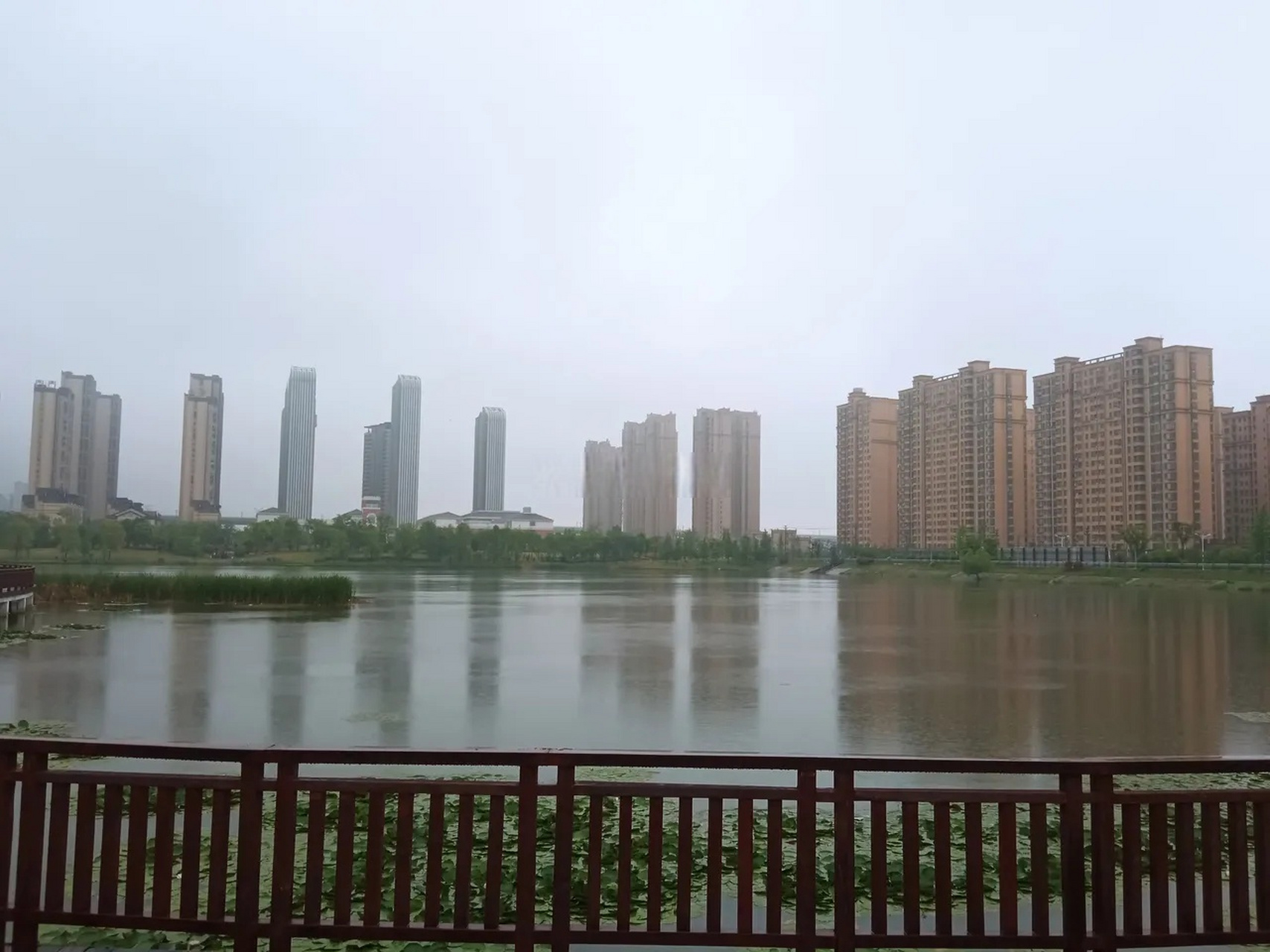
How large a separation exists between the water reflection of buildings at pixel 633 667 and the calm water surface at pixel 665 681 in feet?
0.24

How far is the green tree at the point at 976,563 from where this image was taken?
198 feet

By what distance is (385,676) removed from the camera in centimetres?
1470

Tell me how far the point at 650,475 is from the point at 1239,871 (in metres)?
108

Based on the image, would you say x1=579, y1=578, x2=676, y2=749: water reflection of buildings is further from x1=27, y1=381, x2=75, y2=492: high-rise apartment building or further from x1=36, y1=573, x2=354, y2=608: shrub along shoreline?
x1=27, y1=381, x2=75, y2=492: high-rise apartment building

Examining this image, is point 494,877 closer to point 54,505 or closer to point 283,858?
point 283,858

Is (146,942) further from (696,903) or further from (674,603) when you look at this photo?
(674,603)

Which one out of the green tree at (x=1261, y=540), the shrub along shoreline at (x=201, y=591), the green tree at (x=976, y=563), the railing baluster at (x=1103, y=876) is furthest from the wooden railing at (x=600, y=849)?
the green tree at (x=1261, y=540)

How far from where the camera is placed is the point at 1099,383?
71.8m

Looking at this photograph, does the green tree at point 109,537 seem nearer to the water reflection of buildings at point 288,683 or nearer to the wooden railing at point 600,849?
the water reflection of buildings at point 288,683

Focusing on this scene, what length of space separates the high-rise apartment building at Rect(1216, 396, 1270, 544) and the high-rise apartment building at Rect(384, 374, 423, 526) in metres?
86.1

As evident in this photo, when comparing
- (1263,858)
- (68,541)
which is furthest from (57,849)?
(68,541)

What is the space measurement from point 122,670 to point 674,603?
76.0 ft

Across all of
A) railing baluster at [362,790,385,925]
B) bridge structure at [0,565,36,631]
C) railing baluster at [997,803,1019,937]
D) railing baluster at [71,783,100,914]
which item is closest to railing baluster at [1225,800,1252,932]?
railing baluster at [997,803,1019,937]

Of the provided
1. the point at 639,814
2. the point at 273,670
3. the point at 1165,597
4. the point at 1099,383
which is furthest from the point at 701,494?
the point at 639,814
